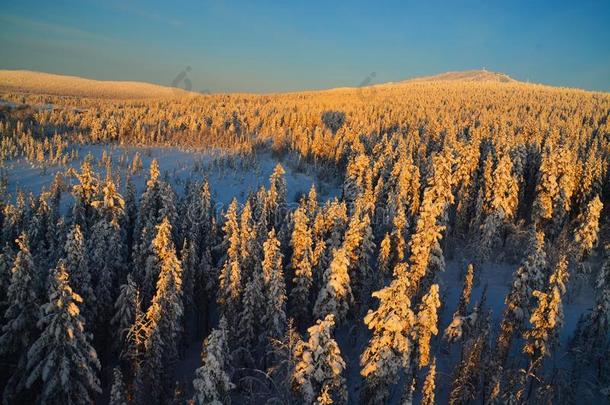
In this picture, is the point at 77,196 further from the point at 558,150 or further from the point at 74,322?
the point at 558,150

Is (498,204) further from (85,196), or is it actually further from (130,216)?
(85,196)

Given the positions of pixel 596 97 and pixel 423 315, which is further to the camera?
pixel 596 97

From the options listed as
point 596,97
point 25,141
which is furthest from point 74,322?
point 596,97

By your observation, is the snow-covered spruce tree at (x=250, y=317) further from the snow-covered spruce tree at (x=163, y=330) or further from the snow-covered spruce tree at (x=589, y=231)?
the snow-covered spruce tree at (x=589, y=231)

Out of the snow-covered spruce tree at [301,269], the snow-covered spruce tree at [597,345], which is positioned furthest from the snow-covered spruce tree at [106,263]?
the snow-covered spruce tree at [597,345]

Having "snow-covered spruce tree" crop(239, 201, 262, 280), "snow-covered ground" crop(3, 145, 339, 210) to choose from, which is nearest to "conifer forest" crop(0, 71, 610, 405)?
"snow-covered spruce tree" crop(239, 201, 262, 280)

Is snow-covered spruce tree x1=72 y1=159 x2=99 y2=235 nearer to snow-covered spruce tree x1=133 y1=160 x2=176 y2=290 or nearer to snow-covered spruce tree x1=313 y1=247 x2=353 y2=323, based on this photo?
snow-covered spruce tree x1=133 y1=160 x2=176 y2=290

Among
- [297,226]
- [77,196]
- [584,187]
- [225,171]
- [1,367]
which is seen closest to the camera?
[1,367]
